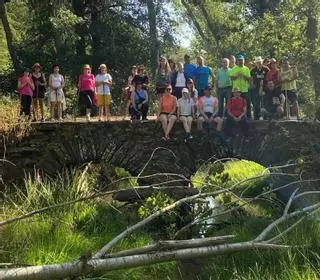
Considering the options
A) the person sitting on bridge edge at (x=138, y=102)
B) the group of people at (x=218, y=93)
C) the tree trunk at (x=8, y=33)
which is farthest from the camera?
the tree trunk at (x=8, y=33)

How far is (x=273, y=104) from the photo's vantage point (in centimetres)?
1172

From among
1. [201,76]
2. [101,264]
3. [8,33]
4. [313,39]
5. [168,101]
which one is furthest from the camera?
[8,33]

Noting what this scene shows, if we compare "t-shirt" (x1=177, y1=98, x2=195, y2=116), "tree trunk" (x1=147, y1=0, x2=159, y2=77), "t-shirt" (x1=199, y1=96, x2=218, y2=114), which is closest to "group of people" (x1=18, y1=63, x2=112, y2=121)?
"t-shirt" (x1=177, y1=98, x2=195, y2=116)

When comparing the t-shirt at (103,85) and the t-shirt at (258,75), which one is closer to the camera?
the t-shirt at (103,85)

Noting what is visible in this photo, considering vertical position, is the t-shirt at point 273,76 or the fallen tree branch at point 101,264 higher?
the t-shirt at point 273,76

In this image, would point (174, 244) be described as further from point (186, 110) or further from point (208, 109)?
point (208, 109)

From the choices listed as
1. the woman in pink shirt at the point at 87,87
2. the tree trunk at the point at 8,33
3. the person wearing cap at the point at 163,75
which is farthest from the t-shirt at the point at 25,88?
the tree trunk at the point at 8,33

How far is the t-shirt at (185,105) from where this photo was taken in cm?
1083

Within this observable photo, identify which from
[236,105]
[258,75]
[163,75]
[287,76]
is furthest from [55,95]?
[287,76]

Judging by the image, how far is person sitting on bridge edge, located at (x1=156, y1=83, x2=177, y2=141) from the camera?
10781 millimetres

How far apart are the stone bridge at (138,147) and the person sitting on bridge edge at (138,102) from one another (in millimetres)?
403

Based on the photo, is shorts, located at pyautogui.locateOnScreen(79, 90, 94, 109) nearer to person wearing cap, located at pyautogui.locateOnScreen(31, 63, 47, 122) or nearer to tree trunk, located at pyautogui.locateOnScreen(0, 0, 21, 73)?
person wearing cap, located at pyautogui.locateOnScreen(31, 63, 47, 122)

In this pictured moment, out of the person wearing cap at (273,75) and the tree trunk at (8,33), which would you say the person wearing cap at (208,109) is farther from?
the tree trunk at (8,33)

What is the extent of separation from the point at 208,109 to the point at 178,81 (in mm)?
903
